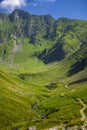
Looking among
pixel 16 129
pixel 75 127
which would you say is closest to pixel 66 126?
pixel 75 127

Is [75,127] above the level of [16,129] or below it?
above

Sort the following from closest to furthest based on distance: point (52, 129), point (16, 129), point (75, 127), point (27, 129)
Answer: point (75, 127)
point (52, 129)
point (27, 129)
point (16, 129)

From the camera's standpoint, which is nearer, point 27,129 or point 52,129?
point 52,129

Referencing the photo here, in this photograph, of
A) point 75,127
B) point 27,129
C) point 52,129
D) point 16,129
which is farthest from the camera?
point 16,129

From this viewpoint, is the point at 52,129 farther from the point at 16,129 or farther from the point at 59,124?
the point at 16,129

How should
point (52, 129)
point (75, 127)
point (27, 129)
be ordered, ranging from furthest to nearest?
point (27, 129)
point (52, 129)
point (75, 127)

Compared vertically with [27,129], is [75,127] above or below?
above

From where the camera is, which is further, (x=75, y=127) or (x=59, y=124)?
(x=59, y=124)

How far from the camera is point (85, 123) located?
516 feet

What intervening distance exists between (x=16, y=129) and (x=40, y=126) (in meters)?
20.4

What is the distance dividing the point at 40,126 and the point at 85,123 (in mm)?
36508

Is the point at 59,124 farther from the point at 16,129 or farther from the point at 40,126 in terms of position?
the point at 16,129

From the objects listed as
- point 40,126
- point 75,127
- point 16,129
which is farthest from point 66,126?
point 16,129

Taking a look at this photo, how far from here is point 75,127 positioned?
507ft
